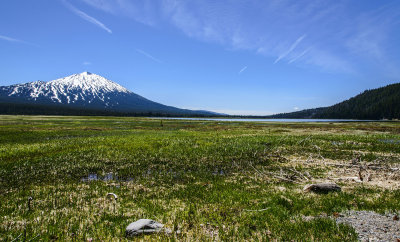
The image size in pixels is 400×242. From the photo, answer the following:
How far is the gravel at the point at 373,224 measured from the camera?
20.2 feet

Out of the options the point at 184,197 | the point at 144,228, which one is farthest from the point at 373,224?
the point at 144,228

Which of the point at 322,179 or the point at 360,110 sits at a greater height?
the point at 360,110

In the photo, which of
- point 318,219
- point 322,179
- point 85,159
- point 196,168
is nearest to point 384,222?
point 318,219

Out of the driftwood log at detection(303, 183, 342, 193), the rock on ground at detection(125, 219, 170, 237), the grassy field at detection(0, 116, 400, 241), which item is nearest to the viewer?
the rock on ground at detection(125, 219, 170, 237)

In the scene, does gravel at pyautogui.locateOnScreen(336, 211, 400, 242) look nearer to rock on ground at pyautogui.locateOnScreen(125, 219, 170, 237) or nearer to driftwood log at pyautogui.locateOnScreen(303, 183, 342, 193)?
driftwood log at pyautogui.locateOnScreen(303, 183, 342, 193)

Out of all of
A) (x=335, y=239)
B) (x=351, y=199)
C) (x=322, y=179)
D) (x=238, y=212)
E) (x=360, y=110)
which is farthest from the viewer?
(x=360, y=110)

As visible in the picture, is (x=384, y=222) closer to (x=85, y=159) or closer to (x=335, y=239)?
(x=335, y=239)

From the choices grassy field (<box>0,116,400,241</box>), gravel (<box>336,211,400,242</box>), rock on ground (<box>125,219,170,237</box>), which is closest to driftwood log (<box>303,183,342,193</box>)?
grassy field (<box>0,116,400,241</box>)

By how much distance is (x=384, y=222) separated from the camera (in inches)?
279

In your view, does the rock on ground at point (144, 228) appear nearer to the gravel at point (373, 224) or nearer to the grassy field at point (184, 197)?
the grassy field at point (184, 197)

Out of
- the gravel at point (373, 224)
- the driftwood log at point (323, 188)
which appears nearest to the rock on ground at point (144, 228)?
the gravel at point (373, 224)

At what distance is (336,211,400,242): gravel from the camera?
6.16 meters

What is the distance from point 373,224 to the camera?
696 centimetres

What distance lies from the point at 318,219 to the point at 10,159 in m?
25.8
